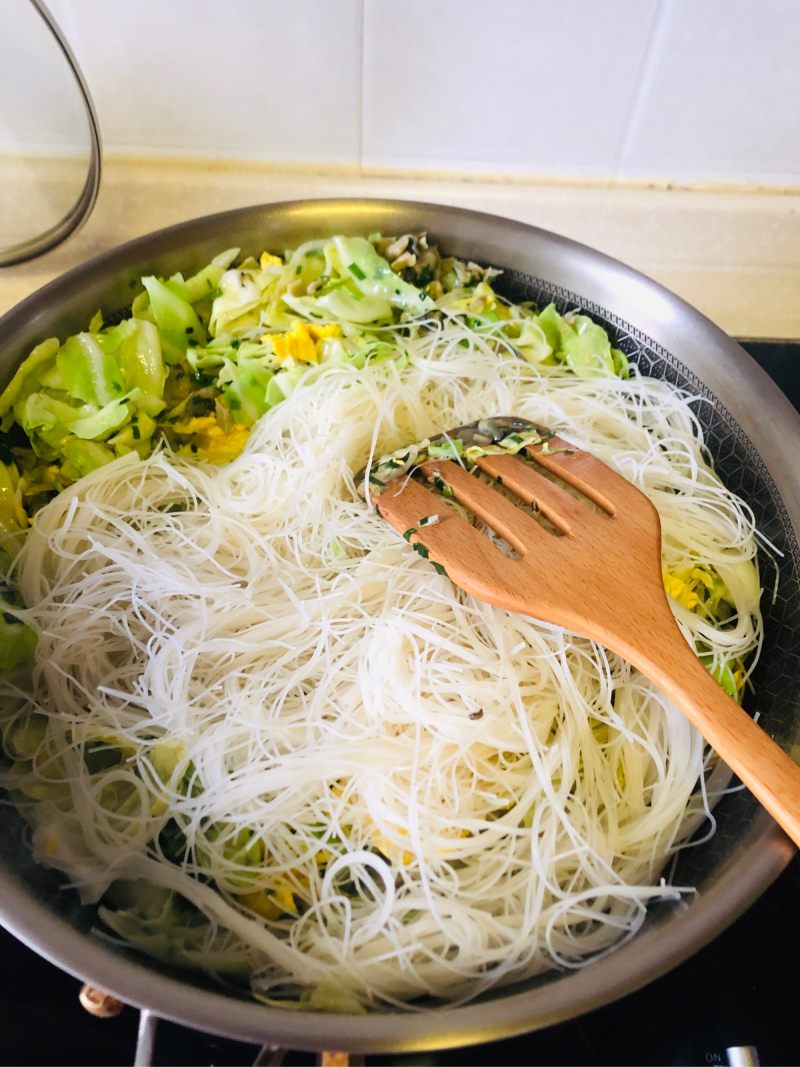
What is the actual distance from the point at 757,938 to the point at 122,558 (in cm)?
95

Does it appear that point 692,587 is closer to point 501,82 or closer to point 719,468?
point 719,468

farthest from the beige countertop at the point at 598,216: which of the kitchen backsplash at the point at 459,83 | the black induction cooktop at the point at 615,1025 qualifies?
the black induction cooktop at the point at 615,1025

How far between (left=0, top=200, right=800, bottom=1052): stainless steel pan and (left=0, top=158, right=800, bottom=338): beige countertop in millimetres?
255

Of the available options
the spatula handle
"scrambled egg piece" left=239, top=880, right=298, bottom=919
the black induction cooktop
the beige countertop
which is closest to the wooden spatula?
the spatula handle

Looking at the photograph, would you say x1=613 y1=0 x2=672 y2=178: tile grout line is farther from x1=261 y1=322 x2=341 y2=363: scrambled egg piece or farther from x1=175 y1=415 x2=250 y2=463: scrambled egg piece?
x1=175 y1=415 x2=250 y2=463: scrambled egg piece

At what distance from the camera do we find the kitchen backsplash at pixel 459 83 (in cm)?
128

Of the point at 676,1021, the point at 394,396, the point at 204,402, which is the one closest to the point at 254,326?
the point at 204,402

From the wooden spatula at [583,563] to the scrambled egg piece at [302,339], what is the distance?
295 mm

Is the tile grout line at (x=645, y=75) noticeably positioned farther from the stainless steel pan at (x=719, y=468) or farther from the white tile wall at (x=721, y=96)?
the stainless steel pan at (x=719, y=468)

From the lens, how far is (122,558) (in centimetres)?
104

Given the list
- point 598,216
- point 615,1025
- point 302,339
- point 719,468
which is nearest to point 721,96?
point 598,216

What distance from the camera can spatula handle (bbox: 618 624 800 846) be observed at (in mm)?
736

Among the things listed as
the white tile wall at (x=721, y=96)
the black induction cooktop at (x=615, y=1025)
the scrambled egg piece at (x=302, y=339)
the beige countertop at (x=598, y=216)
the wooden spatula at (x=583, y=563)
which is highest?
the white tile wall at (x=721, y=96)

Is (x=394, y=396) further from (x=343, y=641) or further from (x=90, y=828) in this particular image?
(x=90, y=828)
